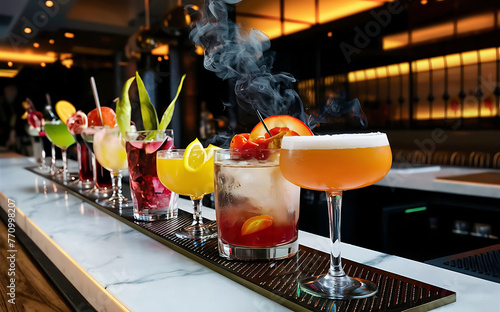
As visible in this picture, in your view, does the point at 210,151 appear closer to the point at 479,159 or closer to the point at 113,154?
the point at 113,154

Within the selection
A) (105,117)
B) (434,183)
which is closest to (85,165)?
(105,117)

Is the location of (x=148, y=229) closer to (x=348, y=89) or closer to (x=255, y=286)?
(x=255, y=286)

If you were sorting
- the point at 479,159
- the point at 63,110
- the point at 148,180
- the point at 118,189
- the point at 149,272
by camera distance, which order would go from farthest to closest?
the point at 479,159 < the point at 63,110 < the point at 118,189 < the point at 148,180 < the point at 149,272

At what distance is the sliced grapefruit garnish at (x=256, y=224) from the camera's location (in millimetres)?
848

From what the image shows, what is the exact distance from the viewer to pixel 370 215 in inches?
121

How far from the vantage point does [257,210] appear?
2.84 ft

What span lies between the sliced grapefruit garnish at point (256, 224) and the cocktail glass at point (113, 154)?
752mm

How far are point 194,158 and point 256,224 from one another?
29cm

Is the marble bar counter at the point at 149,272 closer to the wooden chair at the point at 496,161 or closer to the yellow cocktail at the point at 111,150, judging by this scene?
the yellow cocktail at the point at 111,150

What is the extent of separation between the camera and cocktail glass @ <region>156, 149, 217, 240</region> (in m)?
1.05

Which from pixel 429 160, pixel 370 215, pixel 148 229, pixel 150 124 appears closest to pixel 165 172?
pixel 148 229

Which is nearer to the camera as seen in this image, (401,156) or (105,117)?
(105,117)

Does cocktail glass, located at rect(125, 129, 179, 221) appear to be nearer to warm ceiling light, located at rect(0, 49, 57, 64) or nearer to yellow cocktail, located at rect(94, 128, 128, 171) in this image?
yellow cocktail, located at rect(94, 128, 128, 171)

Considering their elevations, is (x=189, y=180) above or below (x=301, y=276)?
above
